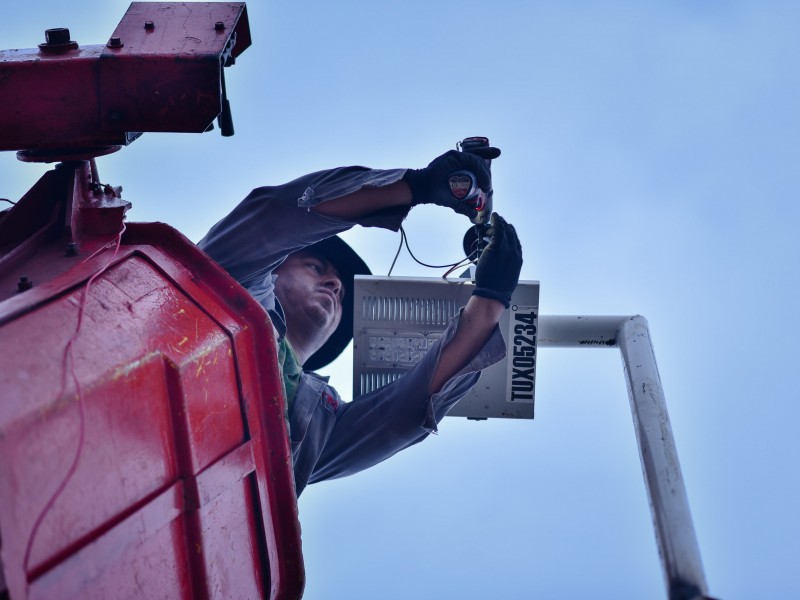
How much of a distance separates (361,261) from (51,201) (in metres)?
2.36

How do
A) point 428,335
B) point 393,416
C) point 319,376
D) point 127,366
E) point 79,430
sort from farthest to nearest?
point 319,376 < point 428,335 < point 393,416 < point 127,366 < point 79,430

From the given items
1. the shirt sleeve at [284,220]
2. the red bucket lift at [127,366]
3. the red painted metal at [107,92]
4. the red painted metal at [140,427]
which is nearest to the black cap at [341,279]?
the shirt sleeve at [284,220]

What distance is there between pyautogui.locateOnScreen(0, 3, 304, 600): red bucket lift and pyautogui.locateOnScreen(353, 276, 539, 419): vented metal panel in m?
1.47

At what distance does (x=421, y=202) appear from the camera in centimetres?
324

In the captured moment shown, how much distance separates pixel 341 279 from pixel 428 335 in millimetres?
843

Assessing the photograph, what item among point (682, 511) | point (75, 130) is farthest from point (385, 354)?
point (75, 130)

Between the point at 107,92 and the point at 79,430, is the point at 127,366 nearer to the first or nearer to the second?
the point at 79,430

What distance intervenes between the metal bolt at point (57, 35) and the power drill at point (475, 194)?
53.9 inches

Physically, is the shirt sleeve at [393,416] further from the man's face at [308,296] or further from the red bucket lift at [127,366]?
the red bucket lift at [127,366]

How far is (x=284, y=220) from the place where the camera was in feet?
10.7

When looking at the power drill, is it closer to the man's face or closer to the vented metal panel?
the vented metal panel

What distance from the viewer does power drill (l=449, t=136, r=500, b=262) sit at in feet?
10.5

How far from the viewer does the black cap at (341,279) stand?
4.59m

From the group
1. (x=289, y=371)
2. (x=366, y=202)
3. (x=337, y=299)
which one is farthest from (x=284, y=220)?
(x=337, y=299)
